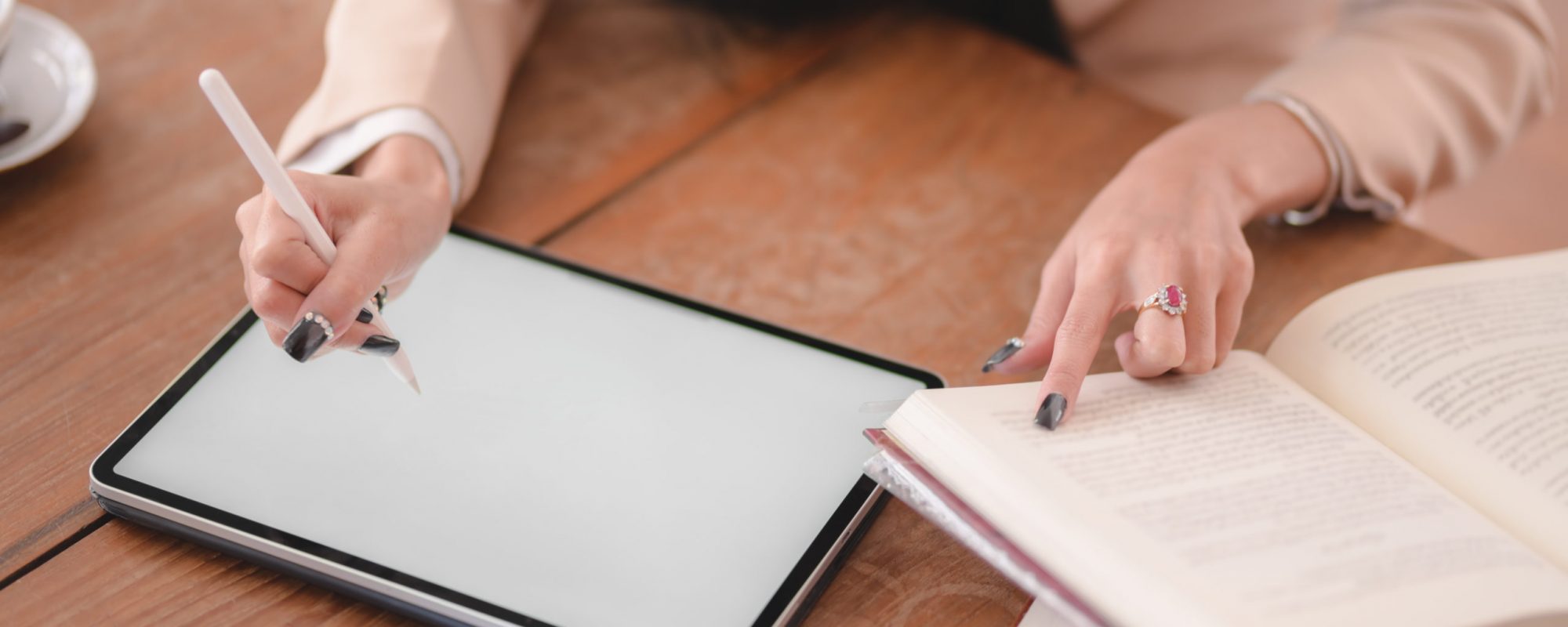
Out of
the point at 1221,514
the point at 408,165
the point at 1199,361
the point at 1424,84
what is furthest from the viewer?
the point at 1424,84

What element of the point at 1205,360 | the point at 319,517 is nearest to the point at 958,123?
the point at 1205,360

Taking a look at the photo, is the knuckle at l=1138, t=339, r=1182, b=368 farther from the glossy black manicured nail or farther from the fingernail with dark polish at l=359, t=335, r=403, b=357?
the glossy black manicured nail

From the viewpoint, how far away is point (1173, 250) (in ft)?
1.92

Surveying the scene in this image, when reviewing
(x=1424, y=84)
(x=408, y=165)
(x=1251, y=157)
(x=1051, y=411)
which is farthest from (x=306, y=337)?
(x=1424, y=84)

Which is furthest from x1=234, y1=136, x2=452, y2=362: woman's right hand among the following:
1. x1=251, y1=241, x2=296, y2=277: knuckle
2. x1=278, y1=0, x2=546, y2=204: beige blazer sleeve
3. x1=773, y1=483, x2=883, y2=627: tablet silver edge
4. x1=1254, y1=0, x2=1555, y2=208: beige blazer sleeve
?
x1=1254, y1=0, x2=1555, y2=208: beige blazer sleeve

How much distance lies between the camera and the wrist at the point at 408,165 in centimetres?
66

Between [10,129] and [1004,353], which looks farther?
[10,129]

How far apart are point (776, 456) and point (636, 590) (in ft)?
0.33

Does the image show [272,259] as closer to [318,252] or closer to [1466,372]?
[318,252]

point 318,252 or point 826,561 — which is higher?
point 318,252

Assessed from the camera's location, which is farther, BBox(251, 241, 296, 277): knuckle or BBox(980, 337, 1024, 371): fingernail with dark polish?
BBox(980, 337, 1024, 371): fingernail with dark polish

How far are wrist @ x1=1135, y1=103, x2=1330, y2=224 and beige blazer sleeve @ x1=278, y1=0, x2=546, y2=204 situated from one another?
46cm

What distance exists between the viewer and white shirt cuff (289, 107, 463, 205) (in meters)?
0.67

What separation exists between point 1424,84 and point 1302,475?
44cm
